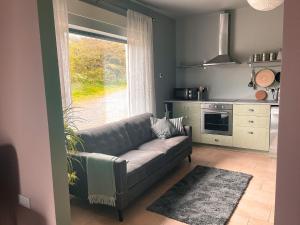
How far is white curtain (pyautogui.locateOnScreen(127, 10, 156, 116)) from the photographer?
157 inches

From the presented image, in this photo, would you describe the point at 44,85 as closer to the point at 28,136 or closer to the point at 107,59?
the point at 28,136

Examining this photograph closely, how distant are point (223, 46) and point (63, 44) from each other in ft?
10.8

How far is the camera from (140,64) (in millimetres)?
4188

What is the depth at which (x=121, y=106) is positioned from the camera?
13.6ft

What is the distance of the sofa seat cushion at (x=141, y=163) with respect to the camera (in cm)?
252

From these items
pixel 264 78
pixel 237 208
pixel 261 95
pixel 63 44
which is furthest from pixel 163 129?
pixel 264 78

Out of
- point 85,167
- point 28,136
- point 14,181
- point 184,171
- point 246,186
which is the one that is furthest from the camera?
point 184,171

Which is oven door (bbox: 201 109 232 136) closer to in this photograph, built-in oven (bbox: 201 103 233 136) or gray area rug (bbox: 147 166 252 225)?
built-in oven (bbox: 201 103 233 136)

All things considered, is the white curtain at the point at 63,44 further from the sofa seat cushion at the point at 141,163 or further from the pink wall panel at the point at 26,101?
the sofa seat cushion at the point at 141,163

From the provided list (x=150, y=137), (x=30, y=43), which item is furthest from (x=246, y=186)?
(x=30, y=43)

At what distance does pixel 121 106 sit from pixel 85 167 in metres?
1.82

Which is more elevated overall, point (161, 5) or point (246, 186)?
point (161, 5)

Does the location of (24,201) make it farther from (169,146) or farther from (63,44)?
(169,146)

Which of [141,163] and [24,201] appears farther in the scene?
[141,163]
